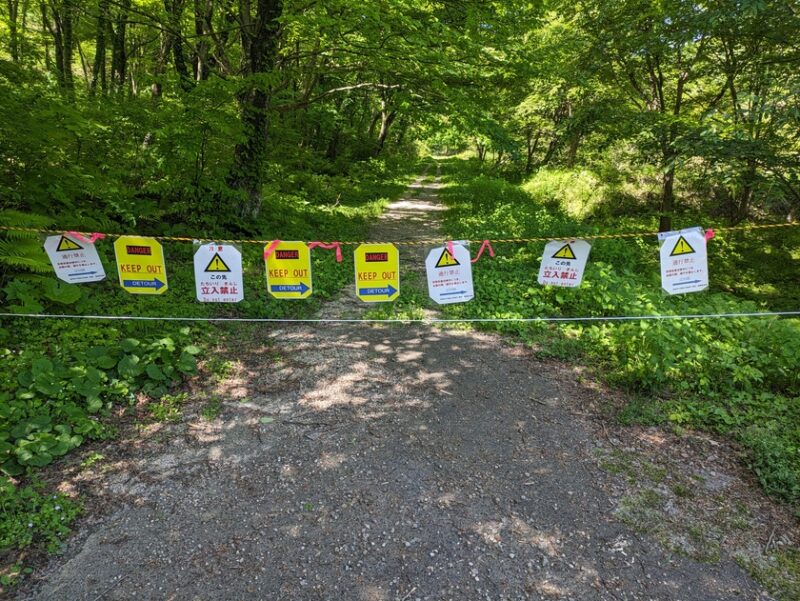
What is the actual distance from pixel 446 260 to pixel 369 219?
10.1 m

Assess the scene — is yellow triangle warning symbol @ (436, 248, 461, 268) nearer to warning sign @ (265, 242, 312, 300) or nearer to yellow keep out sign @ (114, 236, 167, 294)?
warning sign @ (265, 242, 312, 300)

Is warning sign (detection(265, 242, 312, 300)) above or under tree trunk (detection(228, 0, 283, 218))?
under

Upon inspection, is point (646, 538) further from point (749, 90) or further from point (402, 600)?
point (749, 90)

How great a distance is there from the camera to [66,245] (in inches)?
182

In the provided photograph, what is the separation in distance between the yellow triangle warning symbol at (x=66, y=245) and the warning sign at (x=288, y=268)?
1.95m

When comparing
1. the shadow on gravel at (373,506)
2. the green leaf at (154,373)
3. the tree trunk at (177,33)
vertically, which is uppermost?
the tree trunk at (177,33)

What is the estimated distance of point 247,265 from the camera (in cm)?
845

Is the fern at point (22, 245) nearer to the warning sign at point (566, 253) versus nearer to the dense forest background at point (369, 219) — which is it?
the dense forest background at point (369, 219)

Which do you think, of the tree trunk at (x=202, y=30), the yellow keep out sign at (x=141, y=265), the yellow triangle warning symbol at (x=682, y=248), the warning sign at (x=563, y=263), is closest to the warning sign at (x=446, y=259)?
the warning sign at (x=563, y=263)

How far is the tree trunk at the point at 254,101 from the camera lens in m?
8.59

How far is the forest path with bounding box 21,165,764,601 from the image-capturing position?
2.96 meters

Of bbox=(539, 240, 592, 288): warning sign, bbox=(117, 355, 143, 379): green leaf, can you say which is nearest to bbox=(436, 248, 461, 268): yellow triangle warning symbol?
bbox=(539, 240, 592, 288): warning sign

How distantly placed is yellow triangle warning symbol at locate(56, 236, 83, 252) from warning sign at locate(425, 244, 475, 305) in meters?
3.83

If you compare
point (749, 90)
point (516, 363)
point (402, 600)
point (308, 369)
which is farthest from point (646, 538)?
point (749, 90)
